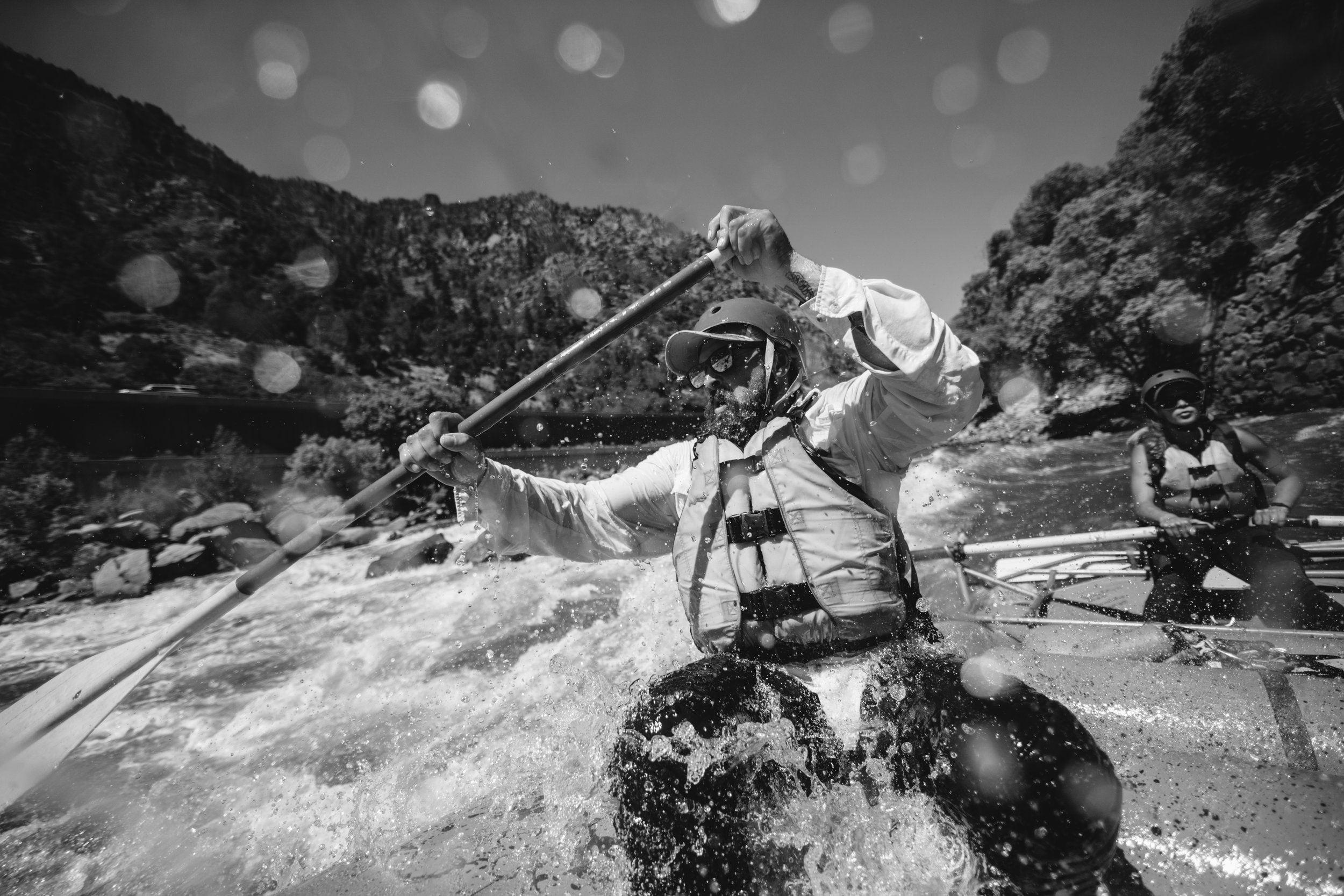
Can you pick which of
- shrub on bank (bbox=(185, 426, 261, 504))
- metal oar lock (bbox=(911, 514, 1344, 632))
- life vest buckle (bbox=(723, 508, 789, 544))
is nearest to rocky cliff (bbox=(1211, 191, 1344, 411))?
metal oar lock (bbox=(911, 514, 1344, 632))

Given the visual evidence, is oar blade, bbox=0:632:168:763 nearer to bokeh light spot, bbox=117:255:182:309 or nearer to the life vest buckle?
the life vest buckle

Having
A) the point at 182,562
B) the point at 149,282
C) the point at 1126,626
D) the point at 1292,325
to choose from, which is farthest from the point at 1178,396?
the point at 149,282

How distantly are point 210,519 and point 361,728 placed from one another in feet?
31.1

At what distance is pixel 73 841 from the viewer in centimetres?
376

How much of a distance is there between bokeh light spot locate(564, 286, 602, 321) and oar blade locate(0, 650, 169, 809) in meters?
120

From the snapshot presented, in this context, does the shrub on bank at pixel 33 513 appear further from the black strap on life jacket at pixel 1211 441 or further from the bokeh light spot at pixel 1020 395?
the bokeh light spot at pixel 1020 395

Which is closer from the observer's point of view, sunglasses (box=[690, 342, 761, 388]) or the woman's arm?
sunglasses (box=[690, 342, 761, 388])

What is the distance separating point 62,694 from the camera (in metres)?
3.27

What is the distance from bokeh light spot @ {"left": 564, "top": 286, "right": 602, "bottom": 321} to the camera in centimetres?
12188

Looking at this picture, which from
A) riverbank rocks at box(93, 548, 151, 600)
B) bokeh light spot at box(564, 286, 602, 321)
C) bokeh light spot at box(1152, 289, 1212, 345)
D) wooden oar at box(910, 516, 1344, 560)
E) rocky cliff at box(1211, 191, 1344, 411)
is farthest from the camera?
bokeh light spot at box(564, 286, 602, 321)

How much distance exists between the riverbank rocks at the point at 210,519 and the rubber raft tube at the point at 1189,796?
12.2 m

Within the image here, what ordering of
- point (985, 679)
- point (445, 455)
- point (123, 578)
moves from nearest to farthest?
point (985, 679)
point (445, 455)
point (123, 578)

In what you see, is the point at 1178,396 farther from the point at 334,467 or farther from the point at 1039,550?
the point at 334,467

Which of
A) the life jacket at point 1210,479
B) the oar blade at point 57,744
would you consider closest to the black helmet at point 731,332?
the oar blade at point 57,744
